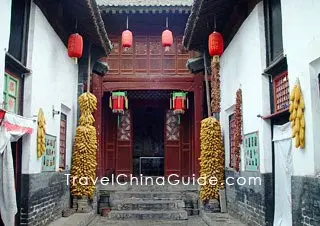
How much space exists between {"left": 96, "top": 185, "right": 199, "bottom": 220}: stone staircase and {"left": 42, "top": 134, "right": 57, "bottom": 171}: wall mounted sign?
7.64ft

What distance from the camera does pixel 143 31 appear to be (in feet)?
46.1

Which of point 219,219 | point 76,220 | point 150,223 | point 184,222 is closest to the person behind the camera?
point 76,220

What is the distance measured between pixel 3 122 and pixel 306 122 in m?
4.00

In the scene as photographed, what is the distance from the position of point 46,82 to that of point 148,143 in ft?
34.2

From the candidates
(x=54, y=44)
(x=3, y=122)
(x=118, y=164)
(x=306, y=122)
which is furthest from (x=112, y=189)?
(x=306, y=122)

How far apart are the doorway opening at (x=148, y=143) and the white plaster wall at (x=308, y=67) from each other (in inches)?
461

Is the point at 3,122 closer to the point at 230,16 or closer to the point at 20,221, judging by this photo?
the point at 20,221

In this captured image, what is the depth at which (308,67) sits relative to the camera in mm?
5359

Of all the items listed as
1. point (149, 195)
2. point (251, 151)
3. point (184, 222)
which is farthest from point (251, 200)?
point (149, 195)

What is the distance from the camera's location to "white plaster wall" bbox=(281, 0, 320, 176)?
5191 millimetres

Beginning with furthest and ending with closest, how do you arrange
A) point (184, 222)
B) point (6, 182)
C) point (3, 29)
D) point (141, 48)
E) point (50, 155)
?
point (141, 48), point (184, 222), point (50, 155), point (3, 29), point (6, 182)

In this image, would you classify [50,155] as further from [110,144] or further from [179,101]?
[110,144]

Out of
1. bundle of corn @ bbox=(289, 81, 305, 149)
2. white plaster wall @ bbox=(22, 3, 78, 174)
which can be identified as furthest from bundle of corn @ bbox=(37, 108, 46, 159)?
bundle of corn @ bbox=(289, 81, 305, 149)

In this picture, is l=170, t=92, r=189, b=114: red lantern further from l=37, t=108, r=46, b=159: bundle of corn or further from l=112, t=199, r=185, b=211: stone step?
l=37, t=108, r=46, b=159: bundle of corn
